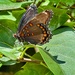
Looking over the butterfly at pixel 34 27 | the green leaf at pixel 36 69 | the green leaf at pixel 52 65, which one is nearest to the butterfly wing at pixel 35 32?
the butterfly at pixel 34 27

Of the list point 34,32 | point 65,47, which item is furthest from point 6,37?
point 65,47

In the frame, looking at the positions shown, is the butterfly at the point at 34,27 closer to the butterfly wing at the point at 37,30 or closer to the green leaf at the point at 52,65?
the butterfly wing at the point at 37,30

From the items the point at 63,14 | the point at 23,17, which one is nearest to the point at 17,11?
the point at 23,17

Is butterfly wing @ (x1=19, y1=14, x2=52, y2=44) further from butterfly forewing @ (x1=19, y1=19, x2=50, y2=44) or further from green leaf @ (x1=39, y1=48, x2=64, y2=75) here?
green leaf @ (x1=39, y1=48, x2=64, y2=75)

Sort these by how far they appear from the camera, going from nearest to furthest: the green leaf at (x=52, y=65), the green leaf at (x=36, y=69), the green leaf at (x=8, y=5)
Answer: the green leaf at (x=52, y=65)
the green leaf at (x=36, y=69)
the green leaf at (x=8, y=5)

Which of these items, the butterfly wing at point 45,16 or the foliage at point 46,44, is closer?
the foliage at point 46,44

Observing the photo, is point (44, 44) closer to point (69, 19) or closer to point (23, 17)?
point (23, 17)

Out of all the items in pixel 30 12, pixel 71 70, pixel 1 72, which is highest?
pixel 30 12

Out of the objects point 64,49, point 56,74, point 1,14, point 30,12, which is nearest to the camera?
point 56,74
